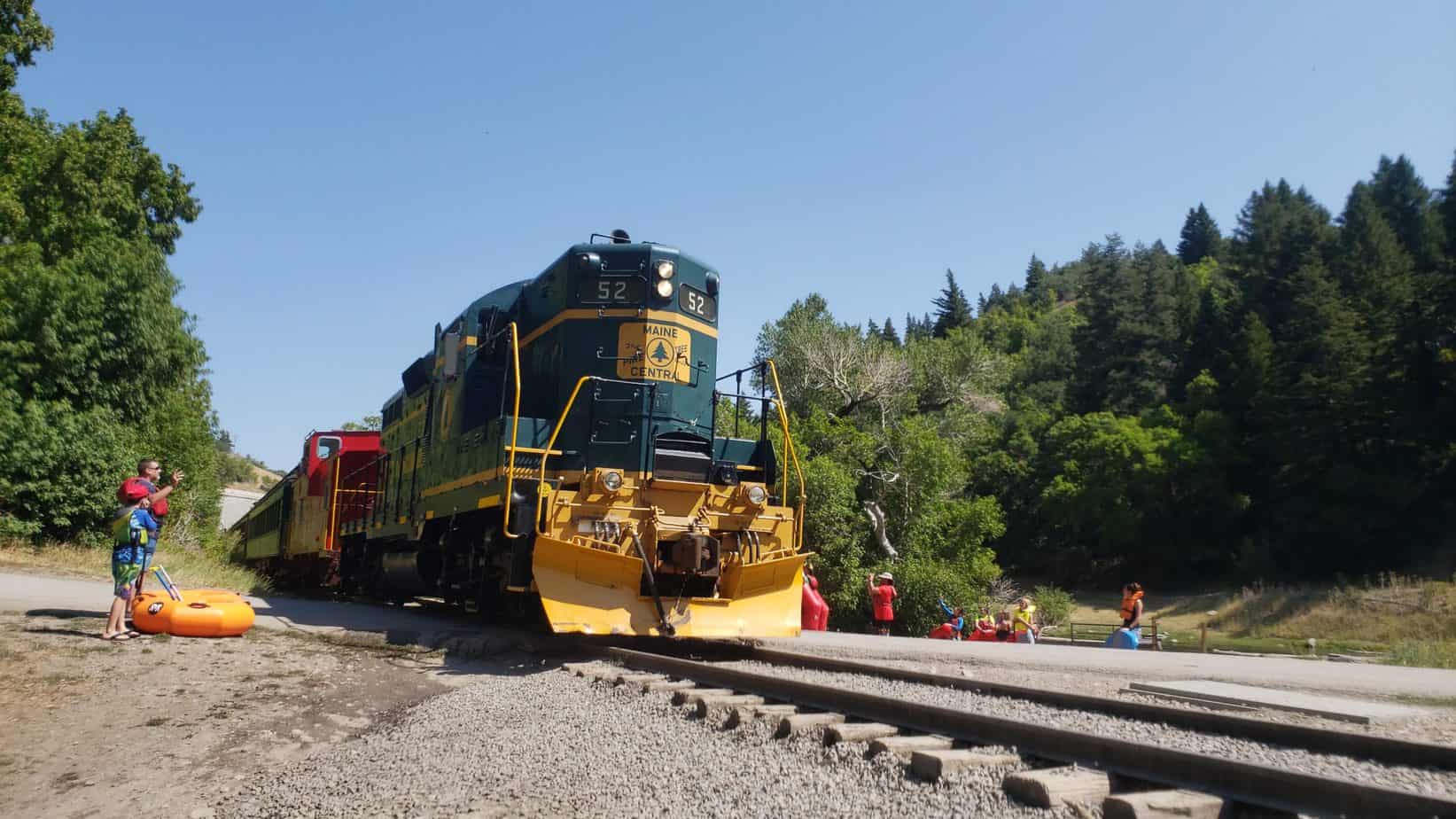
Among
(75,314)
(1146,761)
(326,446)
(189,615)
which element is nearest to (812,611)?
(189,615)

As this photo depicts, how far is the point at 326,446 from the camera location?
17609mm

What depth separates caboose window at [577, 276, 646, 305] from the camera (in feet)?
30.8

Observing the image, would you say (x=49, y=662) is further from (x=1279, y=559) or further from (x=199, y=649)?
(x=1279, y=559)

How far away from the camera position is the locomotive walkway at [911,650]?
24.6 feet

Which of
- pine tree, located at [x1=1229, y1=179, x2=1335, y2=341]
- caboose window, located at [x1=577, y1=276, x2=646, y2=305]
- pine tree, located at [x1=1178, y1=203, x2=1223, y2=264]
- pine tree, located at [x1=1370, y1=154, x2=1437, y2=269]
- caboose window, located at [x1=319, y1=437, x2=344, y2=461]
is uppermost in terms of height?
pine tree, located at [x1=1178, y1=203, x2=1223, y2=264]

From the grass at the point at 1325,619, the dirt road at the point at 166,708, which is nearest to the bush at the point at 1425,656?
the grass at the point at 1325,619

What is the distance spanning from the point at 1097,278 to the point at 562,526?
3781 inches

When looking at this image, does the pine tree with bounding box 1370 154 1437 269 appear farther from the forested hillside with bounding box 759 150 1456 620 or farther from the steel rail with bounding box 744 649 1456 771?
the steel rail with bounding box 744 649 1456 771

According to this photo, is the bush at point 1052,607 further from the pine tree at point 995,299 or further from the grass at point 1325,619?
the pine tree at point 995,299

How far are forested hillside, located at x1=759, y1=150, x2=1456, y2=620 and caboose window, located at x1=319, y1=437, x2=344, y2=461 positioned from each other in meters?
16.3

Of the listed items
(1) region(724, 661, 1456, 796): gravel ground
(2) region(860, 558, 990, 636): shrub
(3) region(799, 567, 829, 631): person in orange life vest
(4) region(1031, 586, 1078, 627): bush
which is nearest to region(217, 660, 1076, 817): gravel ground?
(1) region(724, 661, 1456, 796): gravel ground

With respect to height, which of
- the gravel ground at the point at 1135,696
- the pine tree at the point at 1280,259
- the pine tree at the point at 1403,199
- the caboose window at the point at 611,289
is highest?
the pine tree at the point at 1403,199

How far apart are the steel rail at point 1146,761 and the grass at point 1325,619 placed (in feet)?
50.2

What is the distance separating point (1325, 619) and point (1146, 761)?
1260 inches
